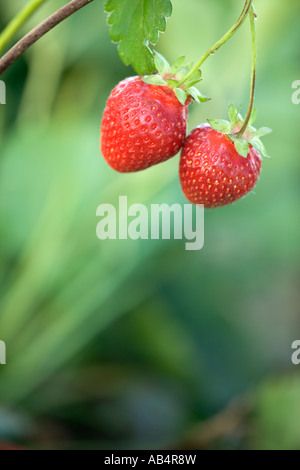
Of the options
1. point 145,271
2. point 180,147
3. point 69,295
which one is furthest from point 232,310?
point 180,147

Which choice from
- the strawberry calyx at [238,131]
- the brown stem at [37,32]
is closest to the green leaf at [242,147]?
the strawberry calyx at [238,131]

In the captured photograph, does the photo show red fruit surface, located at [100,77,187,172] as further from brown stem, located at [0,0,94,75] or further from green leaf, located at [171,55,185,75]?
brown stem, located at [0,0,94,75]

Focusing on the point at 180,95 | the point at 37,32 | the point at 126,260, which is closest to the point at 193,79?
the point at 180,95

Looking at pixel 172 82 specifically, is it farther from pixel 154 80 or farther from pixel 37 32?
pixel 37 32

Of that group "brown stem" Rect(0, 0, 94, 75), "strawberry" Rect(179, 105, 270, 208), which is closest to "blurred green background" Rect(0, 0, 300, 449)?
"strawberry" Rect(179, 105, 270, 208)

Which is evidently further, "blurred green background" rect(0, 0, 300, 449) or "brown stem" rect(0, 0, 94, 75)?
"blurred green background" rect(0, 0, 300, 449)

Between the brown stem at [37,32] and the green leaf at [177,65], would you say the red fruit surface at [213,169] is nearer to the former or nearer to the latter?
the green leaf at [177,65]
